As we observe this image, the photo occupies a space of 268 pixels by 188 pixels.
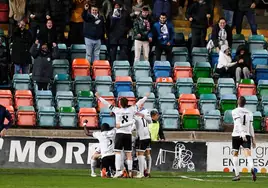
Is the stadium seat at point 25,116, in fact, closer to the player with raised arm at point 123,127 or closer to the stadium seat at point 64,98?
the stadium seat at point 64,98

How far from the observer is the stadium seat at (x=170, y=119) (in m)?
31.5

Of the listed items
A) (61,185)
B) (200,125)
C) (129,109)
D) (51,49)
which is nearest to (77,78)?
(51,49)

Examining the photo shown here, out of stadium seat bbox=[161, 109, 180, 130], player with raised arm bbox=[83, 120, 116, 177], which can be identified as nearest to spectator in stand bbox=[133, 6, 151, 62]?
stadium seat bbox=[161, 109, 180, 130]

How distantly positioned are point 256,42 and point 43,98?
729 centimetres

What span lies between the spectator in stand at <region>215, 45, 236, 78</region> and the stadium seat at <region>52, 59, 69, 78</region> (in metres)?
4.62

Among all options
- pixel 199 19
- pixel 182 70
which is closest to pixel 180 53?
pixel 182 70

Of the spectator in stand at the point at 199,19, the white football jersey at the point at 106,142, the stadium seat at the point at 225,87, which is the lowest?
the white football jersey at the point at 106,142

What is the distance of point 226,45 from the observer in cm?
3309

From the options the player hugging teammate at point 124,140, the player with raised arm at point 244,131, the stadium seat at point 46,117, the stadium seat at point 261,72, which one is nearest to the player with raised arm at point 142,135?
the player hugging teammate at point 124,140

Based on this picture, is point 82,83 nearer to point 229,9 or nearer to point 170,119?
point 170,119

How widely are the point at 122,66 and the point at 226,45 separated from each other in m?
3.18

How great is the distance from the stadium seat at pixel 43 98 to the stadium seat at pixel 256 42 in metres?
→ 6.88

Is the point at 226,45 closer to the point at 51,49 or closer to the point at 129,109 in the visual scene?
the point at 51,49

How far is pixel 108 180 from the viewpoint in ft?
81.7
